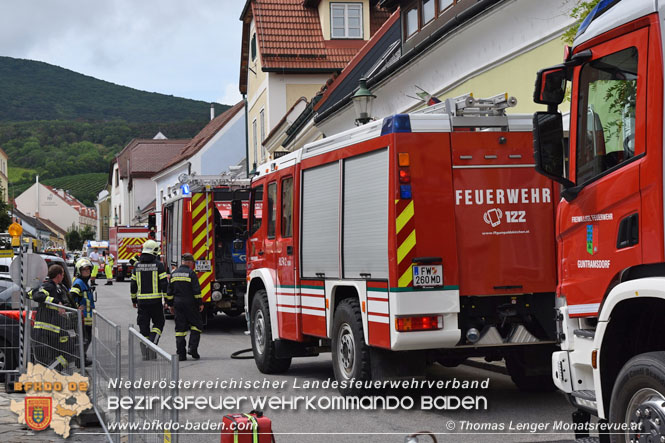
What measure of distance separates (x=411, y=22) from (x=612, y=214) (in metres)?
15.6

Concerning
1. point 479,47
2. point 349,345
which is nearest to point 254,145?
point 479,47

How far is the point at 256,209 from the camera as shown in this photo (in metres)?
13.6

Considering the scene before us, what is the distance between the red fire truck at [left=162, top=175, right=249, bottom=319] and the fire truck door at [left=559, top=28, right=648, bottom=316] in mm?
12628

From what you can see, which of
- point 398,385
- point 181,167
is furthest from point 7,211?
point 398,385

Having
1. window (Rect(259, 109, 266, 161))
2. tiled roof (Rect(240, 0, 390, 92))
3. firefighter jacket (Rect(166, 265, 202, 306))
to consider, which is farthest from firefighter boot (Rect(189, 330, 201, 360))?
window (Rect(259, 109, 266, 161))

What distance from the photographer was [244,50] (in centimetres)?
4034

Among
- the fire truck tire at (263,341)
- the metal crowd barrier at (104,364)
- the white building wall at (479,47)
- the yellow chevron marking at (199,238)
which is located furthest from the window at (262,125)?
the metal crowd barrier at (104,364)

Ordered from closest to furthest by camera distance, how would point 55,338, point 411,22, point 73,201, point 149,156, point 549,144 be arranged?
point 549,144 < point 55,338 < point 411,22 < point 149,156 < point 73,201

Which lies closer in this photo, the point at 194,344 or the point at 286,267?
the point at 286,267

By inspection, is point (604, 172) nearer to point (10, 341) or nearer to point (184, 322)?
point (10, 341)

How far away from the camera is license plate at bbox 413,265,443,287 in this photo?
28.9 feet

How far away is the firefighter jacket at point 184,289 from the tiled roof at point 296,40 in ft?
68.5

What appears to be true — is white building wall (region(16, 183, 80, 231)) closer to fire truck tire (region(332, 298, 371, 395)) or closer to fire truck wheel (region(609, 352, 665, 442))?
fire truck tire (region(332, 298, 371, 395))

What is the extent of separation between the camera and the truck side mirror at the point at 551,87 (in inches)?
250
